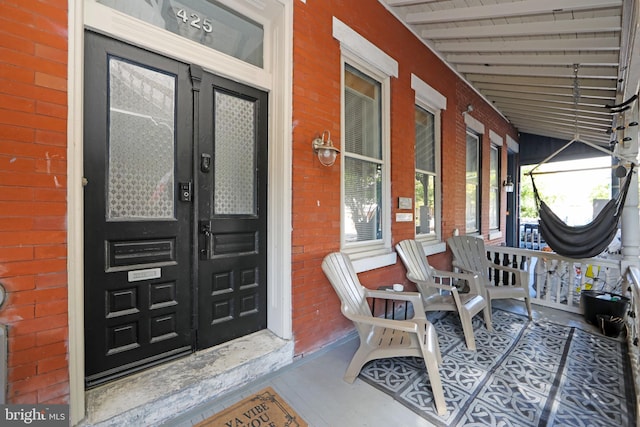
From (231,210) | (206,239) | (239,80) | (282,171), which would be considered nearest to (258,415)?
(206,239)

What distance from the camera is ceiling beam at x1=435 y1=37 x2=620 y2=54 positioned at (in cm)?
283

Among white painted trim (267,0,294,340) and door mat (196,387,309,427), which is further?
white painted trim (267,0,294,340)

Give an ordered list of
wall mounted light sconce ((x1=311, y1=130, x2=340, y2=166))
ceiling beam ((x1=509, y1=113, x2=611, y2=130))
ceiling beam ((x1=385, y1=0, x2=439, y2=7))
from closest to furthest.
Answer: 1. wall mounted light sconce ((x1=311, y1=130, x2=340, y2=166))
2. ceiling beam ((x1=385, y1=0, x2=439, y2=7))
3. ceiling beam ((x1=509, y1=113, x2=611, y2=130))

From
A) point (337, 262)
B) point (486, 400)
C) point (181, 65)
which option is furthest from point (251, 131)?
point (486, 400)

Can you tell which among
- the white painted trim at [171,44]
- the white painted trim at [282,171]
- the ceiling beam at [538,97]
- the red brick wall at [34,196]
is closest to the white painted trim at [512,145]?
the ceiling beam at [538,97]

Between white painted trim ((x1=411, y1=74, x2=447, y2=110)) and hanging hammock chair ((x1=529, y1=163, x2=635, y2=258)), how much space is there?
6.55 feet

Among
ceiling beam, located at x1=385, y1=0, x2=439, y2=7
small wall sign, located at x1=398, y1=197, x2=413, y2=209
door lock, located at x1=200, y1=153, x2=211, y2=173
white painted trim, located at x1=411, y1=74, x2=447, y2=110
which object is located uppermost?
ceiling beam, located at x1=385, y1=0, x2=439, y2=7

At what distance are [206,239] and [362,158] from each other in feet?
5.85

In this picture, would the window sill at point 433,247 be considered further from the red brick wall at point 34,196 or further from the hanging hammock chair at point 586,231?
the red brick wall at point 34,196

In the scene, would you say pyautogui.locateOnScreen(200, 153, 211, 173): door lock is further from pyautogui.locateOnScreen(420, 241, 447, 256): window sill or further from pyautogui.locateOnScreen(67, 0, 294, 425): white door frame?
pyautogui.locateOnScreen(420, 241, 447, 256): window sill

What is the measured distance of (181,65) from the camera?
72.2 inches

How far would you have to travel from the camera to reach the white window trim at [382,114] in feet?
8.57

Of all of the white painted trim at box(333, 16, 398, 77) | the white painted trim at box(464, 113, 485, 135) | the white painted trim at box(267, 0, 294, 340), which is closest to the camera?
the white painted trim at box(267, 0, 294, 340)

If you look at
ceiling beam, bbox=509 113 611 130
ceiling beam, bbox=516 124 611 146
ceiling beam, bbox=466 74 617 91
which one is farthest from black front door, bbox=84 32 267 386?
ceiling beam, bbox=516 124 611 146
